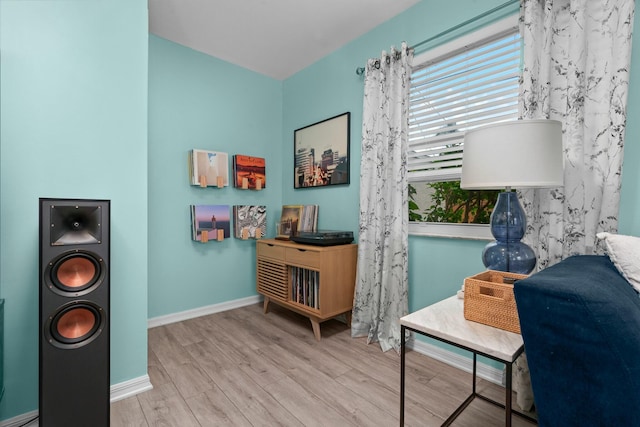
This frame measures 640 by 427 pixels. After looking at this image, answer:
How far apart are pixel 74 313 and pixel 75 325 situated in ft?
0.18

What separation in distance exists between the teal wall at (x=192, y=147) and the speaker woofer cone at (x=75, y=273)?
4.42 feet

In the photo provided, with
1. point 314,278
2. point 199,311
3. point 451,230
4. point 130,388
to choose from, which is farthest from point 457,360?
point 199,311

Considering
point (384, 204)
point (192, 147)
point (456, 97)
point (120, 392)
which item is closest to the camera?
point (120, 392)

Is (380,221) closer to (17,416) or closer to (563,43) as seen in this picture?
(563,43)

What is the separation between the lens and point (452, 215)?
2.04 metres

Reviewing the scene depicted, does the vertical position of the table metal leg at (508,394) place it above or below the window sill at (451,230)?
below

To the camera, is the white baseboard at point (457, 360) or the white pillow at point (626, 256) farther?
the white baseboard at point (457, 360)

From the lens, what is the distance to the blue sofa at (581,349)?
0.67 metres

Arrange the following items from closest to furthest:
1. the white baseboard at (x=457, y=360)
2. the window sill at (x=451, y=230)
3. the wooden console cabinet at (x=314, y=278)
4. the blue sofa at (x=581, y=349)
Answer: the blue sofa at (x=581, y=349)
the white baseboard at (x=457, y=360)
the window sill at (x=451, y=230)
the wooden console cabinet at (x=314, y=278)

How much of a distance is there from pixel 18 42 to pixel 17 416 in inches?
69.7

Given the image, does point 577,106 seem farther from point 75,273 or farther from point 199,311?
point 199,311

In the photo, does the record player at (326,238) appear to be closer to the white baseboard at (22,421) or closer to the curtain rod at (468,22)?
the curtain rod at (468,22)

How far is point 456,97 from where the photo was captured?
1993 millimetres

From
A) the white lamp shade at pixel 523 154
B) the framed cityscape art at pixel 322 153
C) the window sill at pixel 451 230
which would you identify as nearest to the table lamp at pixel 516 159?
the white lamp shade at pixel 523 154
